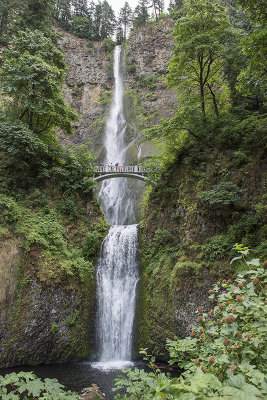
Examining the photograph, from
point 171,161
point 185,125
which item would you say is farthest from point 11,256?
point 185,125

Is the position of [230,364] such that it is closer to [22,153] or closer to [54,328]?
[54,328]

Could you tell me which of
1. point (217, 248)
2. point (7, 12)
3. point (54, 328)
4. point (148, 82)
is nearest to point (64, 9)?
point (148, 82)

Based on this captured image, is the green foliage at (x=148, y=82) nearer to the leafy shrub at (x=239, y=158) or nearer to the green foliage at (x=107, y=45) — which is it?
the green foliage at (x=107, y=45)

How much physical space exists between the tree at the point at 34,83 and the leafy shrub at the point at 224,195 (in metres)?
10.8

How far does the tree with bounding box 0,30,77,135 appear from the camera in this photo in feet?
44.5

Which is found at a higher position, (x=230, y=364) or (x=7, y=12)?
(x=7, y=12)

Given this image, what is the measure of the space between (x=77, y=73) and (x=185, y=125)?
32402 millimetres

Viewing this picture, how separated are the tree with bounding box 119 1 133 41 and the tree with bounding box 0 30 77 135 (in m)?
38.6

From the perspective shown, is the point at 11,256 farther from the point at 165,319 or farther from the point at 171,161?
the point at 171,161

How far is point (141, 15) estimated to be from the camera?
43.2 meters

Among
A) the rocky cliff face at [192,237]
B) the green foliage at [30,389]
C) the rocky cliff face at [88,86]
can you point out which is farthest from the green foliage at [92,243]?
the rocky cliff face at [88,86]

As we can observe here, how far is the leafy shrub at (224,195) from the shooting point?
9.24 meters

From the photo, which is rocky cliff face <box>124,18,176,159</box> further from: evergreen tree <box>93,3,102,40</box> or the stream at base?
the stream at base

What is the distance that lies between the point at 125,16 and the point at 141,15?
661 centimetres
